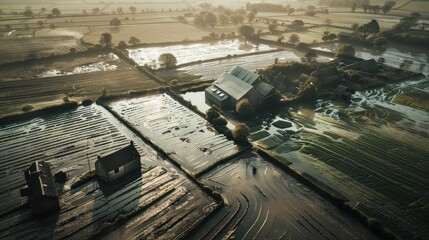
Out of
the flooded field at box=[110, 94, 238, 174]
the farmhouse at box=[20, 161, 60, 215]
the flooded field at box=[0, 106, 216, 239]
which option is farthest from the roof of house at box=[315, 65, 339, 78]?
the farmhouse at box=[20, 161, 60, 215]

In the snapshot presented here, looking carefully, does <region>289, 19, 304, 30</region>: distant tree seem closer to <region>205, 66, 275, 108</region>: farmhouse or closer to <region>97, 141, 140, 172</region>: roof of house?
<region>205, 66, 275, 108</region>: farmhouse

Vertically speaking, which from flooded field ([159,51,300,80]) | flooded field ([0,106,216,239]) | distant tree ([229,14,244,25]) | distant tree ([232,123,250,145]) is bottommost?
flooded field ([0,106,216,239])

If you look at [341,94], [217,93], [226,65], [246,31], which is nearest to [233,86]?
[217,93]

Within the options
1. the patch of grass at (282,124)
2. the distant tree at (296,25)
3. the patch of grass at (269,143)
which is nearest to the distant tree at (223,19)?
the distant tree at (296,25)

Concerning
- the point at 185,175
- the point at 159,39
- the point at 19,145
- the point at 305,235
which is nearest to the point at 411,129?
the point at 305,235

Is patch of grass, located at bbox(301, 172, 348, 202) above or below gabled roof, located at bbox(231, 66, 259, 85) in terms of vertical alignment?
below

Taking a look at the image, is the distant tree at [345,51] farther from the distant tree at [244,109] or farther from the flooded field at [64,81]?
the flooded field at [64,81]
